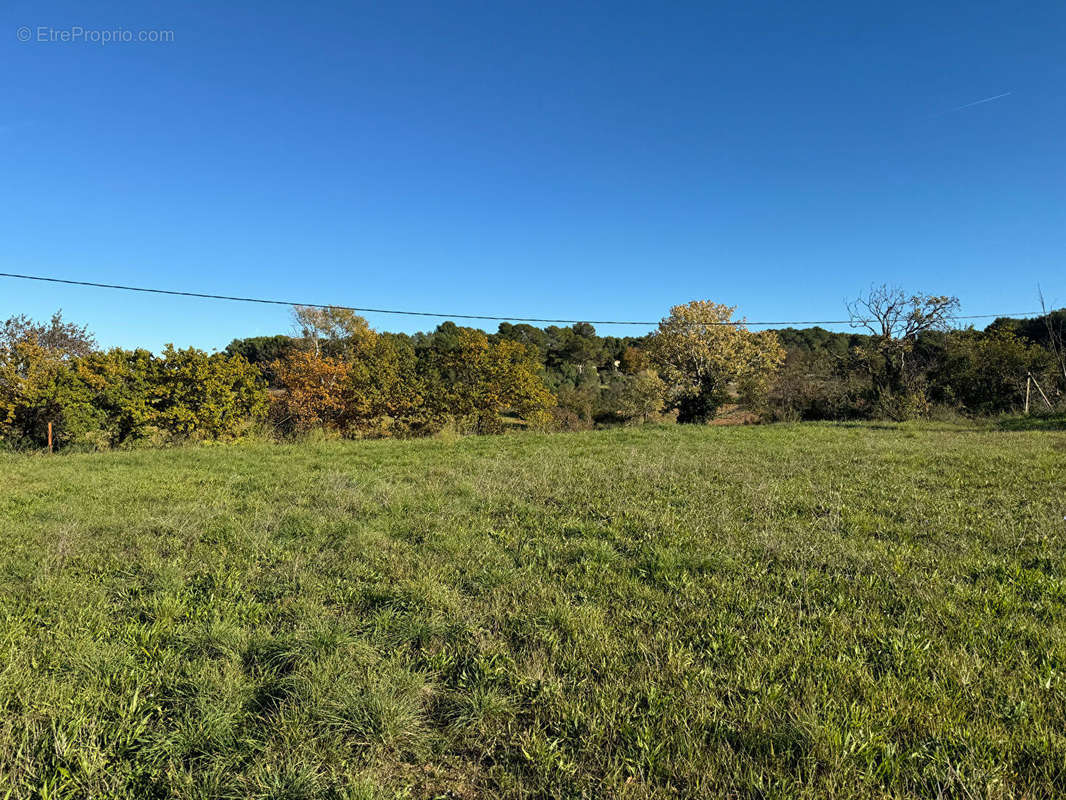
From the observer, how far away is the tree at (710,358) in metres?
21.4

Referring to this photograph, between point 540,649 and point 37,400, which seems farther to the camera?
point 37,400

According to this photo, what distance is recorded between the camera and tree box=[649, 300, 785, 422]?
21375 mm

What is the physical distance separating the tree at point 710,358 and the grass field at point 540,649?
16059 millimetres

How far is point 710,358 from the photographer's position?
843 inches

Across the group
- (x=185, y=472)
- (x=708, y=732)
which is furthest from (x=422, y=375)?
(x=708, y=732)

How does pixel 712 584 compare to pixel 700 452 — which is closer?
pixel 712 584

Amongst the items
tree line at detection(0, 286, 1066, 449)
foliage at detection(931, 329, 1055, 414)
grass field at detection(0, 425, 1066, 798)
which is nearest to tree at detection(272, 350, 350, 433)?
tree line at detection(0, 286, 1066, 449)

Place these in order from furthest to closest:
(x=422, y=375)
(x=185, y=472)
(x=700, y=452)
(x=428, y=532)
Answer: (x=422, y=375)
(x=700, y=452)
(x=185, y=472)
(x=428, y=532)

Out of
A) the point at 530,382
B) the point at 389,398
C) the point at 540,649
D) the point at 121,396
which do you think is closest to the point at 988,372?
the point at 530,382

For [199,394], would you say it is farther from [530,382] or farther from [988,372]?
[988,372]

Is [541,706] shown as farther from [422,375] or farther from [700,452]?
[422,375]

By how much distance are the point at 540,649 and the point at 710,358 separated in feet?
67.7

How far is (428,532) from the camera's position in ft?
15.2

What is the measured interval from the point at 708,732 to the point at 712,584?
4.81 ft
